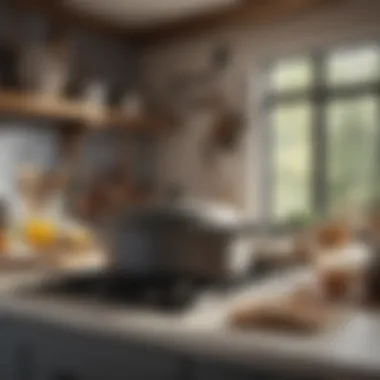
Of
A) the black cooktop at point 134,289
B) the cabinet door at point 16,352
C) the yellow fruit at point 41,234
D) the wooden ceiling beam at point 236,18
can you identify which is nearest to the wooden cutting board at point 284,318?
the black cooktop at point 134,289

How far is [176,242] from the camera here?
1.04 m

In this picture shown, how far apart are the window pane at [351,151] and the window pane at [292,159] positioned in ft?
0.33

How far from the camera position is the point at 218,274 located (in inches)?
41.4

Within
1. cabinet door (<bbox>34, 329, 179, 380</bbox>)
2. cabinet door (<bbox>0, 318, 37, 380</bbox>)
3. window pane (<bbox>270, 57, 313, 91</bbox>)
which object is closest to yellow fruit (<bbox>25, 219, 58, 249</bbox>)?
cabinet door (<bbox>0, 318, 37, 380</bbox>)

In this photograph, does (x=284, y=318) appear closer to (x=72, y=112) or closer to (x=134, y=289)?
(x=134, y=289)

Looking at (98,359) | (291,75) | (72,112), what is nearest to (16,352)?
(98,359)

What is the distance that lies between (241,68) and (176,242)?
1.25 m

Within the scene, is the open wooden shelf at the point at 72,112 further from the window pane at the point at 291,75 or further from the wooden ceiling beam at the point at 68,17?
the window pane at the point at 291,75

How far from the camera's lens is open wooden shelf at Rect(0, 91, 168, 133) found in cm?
166

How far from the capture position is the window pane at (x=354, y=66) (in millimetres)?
1996

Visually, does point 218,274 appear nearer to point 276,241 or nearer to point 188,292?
point 188,292

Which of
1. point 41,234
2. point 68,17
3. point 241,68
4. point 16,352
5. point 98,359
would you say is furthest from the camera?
point 241,68

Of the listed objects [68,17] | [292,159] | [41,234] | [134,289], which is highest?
[68,17]

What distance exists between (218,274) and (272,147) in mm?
1230
